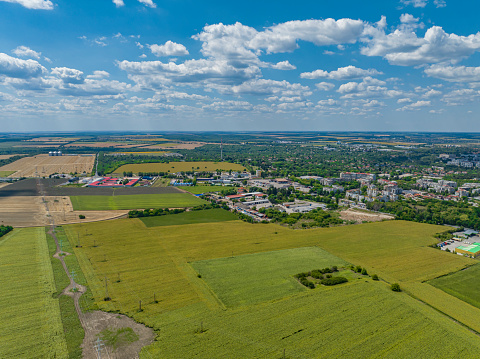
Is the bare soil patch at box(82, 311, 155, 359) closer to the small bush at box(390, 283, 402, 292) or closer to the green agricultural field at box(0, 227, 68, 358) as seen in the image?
the green agricultural field at box(0, 227, 68, 358)

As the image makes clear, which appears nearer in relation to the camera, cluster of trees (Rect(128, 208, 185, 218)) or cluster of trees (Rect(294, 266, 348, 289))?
cluster of trees (Rect(294, 266, 348, 289))

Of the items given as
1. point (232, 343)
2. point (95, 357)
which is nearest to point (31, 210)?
→ point (95, 357)

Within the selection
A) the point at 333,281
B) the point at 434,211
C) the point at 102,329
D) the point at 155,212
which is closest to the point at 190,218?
the point at 155,212

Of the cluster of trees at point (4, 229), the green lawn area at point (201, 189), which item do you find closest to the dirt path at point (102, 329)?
the cluster of trees at point (4, 229)

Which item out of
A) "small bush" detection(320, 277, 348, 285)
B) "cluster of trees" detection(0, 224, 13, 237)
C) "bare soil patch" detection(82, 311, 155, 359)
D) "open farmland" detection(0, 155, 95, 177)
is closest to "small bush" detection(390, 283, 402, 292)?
"small bush" detection(320, 277, 348, 285)

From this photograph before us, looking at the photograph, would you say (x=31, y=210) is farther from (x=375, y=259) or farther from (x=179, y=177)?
(x=375, y=259)

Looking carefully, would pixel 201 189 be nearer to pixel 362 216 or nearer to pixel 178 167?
pixel 178 167

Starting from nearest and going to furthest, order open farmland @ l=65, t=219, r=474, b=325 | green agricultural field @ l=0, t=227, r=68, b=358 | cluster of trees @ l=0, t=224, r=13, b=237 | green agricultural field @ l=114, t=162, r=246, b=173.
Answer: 1. green agricultural field @ l=0, t=227, r=68, b=358
2. open farmland @ l=65, t=219, r=474, b=325
3. cluster of trees @ l=0, t=224, r=13, b=237
4. green agricultural field @ l=114, t=162, r=246, b=173
